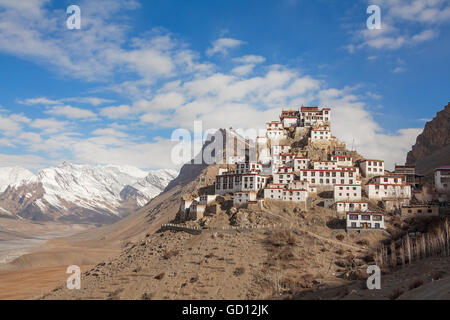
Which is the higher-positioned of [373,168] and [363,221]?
[373,168]

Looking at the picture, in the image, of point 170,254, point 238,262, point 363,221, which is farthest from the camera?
point 363,221

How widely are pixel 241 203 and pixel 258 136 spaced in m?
27.6

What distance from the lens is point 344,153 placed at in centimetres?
8219

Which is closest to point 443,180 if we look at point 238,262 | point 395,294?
point 238,262

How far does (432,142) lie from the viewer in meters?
156

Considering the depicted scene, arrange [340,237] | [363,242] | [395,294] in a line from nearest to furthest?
[395,294], [363,242], [340,237]

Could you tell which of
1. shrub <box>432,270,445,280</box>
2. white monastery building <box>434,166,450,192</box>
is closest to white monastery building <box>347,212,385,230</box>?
shrub <box>432,270,445,280</box>

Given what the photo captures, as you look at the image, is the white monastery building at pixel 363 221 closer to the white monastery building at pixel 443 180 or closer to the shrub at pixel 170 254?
the white monastery building at pixel 443 180

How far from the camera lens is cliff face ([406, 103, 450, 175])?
146 meters

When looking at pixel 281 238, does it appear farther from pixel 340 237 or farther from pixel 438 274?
pixel 438 274

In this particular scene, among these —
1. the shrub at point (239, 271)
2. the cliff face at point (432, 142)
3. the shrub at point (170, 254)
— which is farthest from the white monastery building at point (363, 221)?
the cliff face at point (432, 142)

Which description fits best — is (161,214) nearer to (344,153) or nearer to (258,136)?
(258,136)

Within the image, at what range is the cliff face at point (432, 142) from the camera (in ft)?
479
